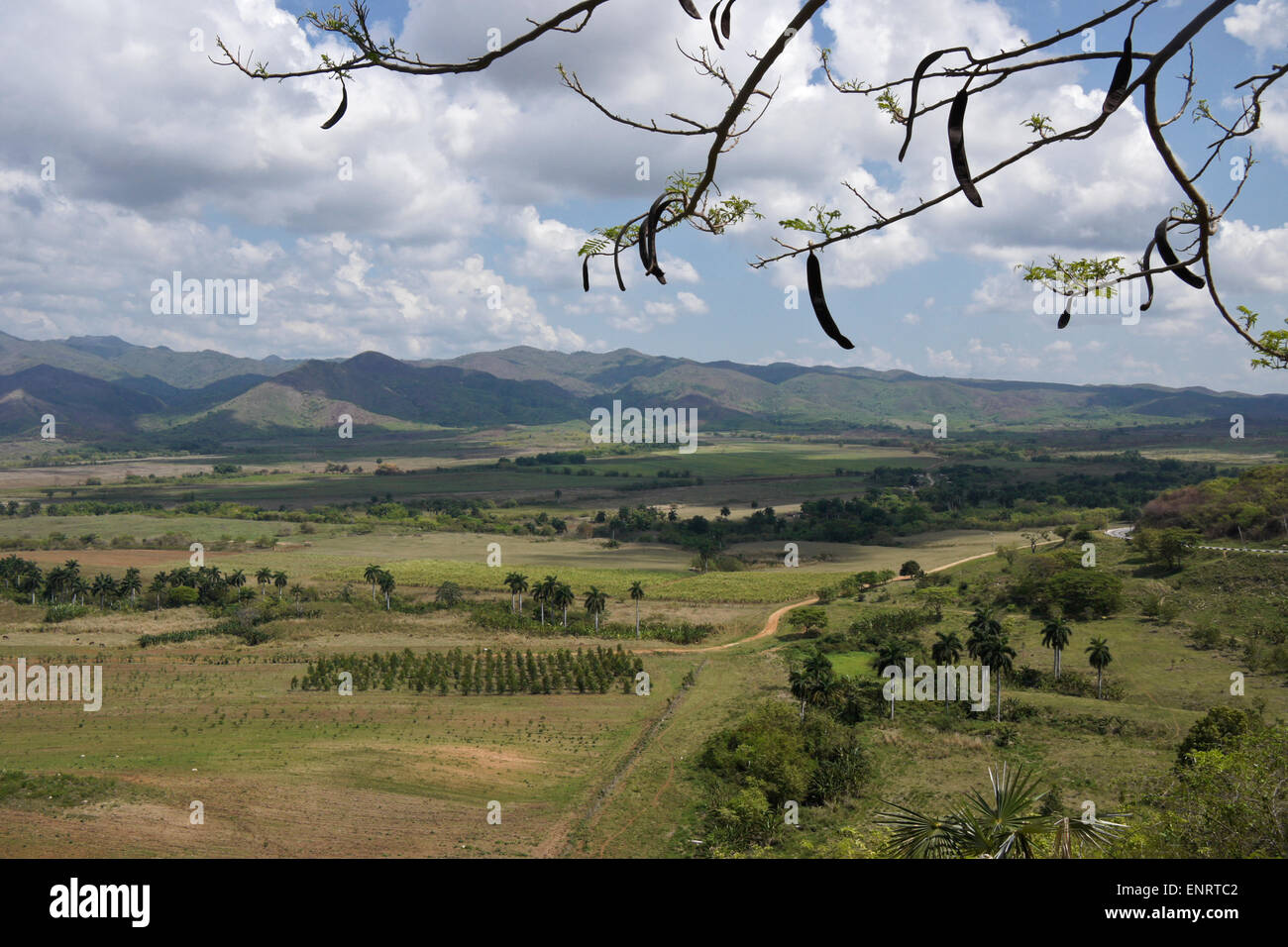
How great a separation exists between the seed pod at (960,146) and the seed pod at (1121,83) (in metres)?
0.43

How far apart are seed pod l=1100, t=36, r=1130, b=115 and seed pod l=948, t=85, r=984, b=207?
429 millimetres

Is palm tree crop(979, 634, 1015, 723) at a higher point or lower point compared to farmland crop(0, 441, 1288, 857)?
higher

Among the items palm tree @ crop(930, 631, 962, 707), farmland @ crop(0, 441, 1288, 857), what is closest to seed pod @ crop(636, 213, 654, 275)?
farmland @ crop(0, 441, 1288, 857)

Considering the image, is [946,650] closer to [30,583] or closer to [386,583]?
[386,583]

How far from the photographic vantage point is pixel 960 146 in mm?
2695

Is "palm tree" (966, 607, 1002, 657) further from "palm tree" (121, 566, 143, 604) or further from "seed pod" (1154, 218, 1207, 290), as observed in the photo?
"palm tree" (121, 566, 143, 604)

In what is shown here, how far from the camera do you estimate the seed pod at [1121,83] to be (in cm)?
259

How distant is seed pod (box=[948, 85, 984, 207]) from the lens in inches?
106

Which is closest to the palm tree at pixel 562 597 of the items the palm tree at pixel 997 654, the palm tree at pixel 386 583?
the palm tree at pixel 386 583

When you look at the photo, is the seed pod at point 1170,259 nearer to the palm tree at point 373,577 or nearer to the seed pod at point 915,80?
the seed pod at point 915,80

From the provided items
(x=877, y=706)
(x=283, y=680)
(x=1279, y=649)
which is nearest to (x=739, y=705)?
(x=877, y=706)

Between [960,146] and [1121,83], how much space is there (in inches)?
20.1

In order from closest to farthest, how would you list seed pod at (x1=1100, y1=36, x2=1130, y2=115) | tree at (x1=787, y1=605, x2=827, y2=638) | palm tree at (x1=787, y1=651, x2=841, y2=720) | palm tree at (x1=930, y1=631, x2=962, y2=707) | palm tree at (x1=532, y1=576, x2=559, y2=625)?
seed pod at (x1=1100, y1=36, x2=1130, y2=115), palm tree at (x1=787, y1=651, x2=841, y2=720), palm tree at (x1=930, y1=631, x2=962, y2=707), tree at (x1=787, y1=605, x2=827, y2=638), palm tree at (x1=532, y1=576, x2=559, y2=625)
